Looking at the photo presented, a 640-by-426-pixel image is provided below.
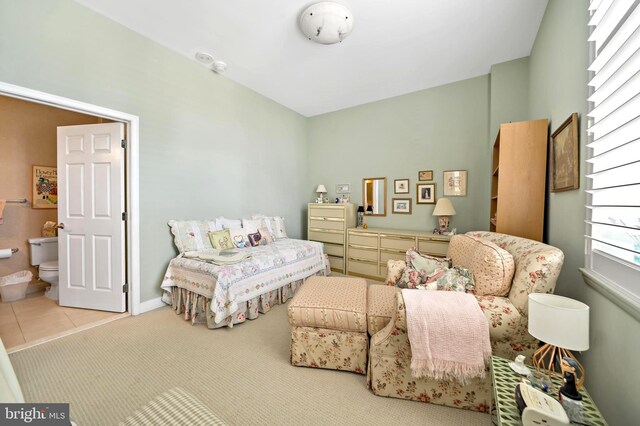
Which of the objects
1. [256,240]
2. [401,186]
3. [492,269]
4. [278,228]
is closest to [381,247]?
[401,186]

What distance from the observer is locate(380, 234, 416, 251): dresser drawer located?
3499 millimetres

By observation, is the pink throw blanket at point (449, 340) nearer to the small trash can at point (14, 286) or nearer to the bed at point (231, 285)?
the bed at point (231, 285)

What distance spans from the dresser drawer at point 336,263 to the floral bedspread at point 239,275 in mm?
914

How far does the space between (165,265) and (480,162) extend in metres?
4.32

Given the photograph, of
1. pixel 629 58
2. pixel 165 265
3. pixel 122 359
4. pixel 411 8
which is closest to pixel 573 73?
pixel 629 58

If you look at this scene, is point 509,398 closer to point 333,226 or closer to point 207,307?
point 207,307

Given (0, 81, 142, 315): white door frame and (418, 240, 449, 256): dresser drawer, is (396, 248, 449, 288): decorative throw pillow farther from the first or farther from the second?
(0, 81, 142, 315): white door frame

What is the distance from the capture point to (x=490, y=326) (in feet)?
4.37

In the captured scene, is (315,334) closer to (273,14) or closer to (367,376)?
(367,376)

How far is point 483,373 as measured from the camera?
1.26 m

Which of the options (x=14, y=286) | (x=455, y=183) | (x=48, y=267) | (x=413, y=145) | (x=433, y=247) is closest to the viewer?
(x=14, y=286)

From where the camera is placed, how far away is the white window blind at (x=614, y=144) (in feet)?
3.29

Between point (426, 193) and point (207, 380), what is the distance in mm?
3564

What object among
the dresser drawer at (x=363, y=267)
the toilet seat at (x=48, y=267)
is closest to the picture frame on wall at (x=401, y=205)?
the dresser drawer at (x=363, y=267)
